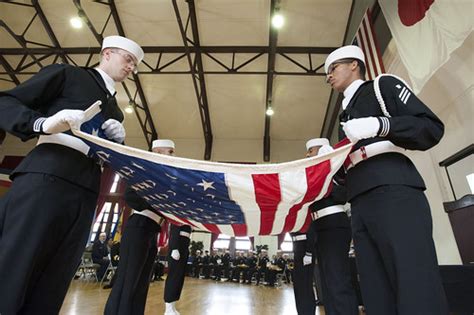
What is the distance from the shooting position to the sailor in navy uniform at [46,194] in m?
0.84

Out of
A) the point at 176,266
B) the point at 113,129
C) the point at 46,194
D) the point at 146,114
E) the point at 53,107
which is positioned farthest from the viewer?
the point at 146,114

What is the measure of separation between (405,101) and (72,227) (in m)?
1.32

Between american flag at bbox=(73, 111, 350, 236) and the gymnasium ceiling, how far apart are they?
522 cm

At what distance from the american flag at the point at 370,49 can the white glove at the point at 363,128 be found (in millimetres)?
3476

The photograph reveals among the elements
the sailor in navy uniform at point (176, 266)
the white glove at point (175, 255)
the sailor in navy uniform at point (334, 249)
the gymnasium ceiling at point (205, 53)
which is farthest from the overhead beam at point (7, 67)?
the sailor in navy uniform at point (334, 249)

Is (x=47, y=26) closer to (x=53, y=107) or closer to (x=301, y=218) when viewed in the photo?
(x=53, y=107)

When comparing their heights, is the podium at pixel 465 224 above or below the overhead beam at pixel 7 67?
below

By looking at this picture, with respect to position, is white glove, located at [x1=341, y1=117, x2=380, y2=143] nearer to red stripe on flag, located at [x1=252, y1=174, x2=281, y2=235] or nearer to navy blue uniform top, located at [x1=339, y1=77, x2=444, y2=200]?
navy blue uniform top, located at [x1=339, y1=77, x2=444, y2=200]

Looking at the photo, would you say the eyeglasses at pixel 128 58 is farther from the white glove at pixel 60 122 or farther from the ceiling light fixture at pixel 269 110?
the ceiling light fixture at pixel 269 110

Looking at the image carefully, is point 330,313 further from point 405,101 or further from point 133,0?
point 133,0

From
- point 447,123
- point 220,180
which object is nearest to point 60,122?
point 220,180

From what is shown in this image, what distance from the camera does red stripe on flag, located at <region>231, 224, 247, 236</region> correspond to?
1.90m

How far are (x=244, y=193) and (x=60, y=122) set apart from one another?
85 cm

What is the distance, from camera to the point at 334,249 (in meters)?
1.81
